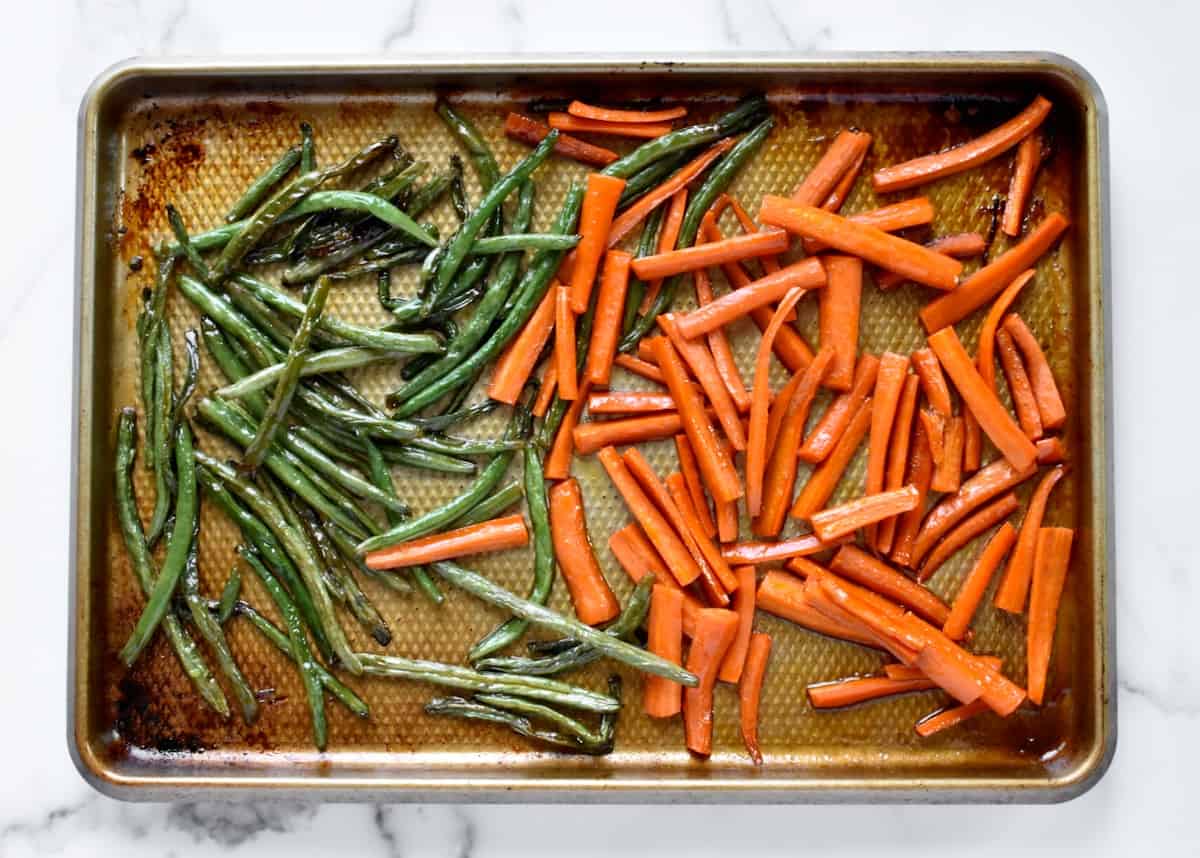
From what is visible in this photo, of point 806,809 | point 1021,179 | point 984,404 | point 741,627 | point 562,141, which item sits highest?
point 1021,179

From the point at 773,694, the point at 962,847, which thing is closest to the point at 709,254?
the point at 773,694

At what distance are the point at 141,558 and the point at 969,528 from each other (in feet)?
7.09

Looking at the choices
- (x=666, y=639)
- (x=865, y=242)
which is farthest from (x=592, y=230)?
(x=666, y=639)

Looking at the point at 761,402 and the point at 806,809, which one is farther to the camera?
the point at 806,809

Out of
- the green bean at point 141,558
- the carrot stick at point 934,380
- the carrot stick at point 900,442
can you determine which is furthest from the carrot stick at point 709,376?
the green bean at point 141,558

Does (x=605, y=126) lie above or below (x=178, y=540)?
above

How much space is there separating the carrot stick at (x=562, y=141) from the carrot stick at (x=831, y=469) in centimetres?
93

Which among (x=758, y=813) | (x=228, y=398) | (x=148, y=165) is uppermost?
(x=148, y=165)

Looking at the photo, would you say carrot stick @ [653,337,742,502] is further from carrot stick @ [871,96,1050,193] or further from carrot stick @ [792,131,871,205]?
carrot stick @ [871,96,1050,193]

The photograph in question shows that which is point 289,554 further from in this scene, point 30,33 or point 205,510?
point 30,33

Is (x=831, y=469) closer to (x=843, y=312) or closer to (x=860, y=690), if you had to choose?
(x=843, y=312)

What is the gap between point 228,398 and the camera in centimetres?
260

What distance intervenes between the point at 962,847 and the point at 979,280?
4.94ft

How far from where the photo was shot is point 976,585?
260 centimetres
